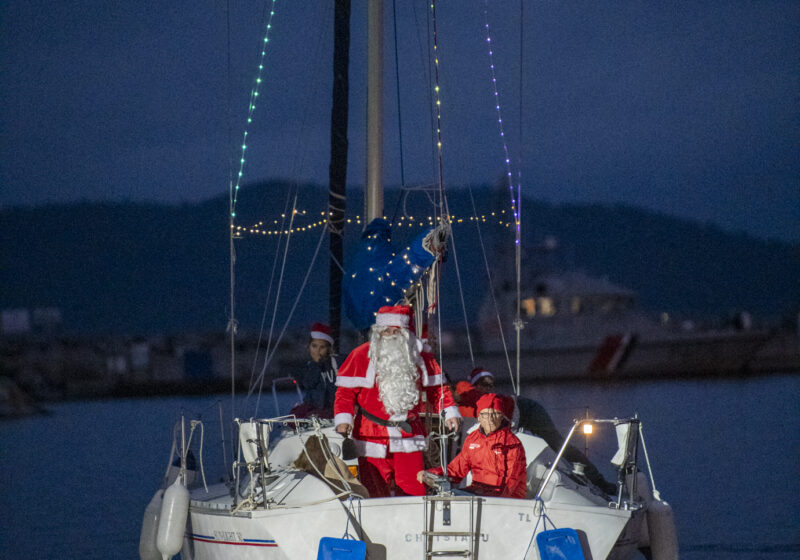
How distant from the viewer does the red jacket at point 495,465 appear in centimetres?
565

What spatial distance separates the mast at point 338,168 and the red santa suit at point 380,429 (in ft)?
10.2

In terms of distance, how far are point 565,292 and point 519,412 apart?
41.2 metres

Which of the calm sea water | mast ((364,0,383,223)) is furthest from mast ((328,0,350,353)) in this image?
the calm sea water

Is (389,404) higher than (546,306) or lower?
higher

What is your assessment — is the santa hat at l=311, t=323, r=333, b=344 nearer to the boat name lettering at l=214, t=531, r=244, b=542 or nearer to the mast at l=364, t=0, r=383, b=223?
the mast at l=364, t=0, r=383, b=223

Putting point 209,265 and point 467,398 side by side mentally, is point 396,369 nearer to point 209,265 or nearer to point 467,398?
point 467,398

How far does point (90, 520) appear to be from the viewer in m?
11.8

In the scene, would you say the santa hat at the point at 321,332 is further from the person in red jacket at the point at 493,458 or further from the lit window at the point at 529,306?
the lit window at the point at 529,306

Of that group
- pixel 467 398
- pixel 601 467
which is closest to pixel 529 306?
pixel 601 467

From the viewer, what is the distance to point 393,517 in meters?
5.01

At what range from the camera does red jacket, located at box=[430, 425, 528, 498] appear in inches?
222

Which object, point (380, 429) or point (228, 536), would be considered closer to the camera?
point (228, 536)

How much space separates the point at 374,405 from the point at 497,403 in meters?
0.83

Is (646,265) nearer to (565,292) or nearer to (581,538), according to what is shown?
(565,292)
